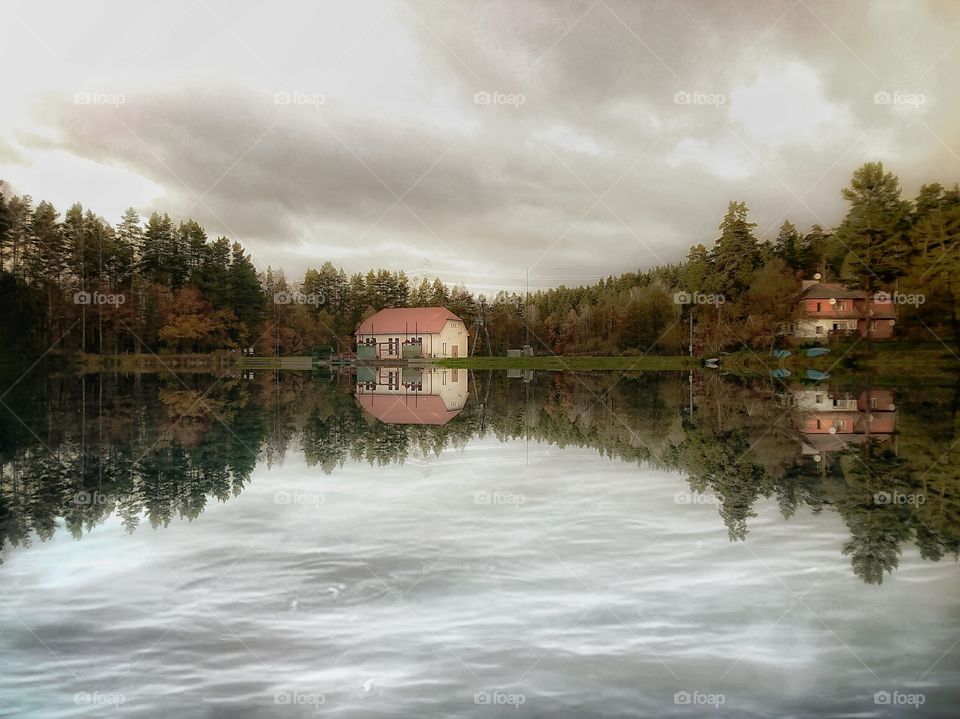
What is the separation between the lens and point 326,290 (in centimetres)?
10212

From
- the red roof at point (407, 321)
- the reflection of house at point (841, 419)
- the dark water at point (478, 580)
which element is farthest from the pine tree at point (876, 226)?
the dark water at point (478, 580)

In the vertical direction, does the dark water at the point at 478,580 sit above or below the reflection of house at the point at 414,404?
below

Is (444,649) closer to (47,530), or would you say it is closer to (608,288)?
(47,530)

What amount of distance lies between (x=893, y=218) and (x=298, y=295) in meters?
65.3

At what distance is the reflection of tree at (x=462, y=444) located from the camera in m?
8.95

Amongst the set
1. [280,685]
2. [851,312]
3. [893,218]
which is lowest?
[280,685]

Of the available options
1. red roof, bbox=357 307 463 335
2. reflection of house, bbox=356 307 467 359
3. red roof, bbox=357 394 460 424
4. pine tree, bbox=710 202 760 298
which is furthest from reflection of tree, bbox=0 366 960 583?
red roof, bbox=357 307 463 335

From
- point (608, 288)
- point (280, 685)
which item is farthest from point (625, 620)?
point (608, 288)

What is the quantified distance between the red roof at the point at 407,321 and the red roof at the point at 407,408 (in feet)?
172

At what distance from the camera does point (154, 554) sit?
7.35 m

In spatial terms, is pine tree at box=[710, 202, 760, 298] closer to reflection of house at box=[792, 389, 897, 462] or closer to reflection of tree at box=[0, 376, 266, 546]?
reflection of house at box=[792, 389, 897, 462]

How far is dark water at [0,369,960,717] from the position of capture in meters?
4.53

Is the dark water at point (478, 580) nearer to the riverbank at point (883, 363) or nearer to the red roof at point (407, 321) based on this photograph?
the riverbank at point (883, 363)

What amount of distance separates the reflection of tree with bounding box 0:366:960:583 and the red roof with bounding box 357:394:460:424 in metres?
0.69
